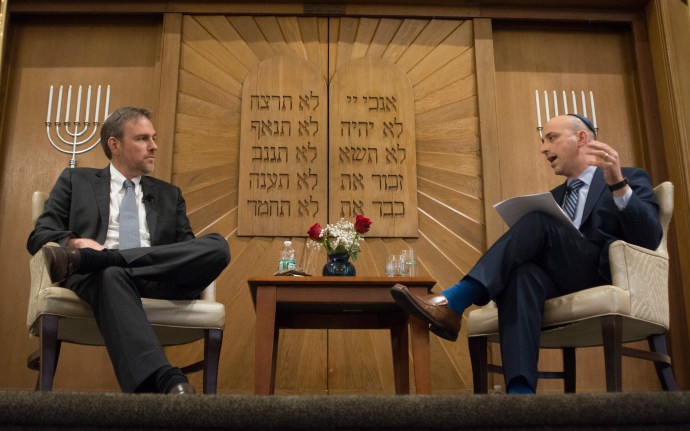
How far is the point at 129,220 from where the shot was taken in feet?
9.00

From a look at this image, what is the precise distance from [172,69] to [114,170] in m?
1.29

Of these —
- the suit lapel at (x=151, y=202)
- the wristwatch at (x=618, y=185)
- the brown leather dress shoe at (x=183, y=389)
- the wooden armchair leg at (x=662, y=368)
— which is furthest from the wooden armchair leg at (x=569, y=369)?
the suit lapel at (x=151, y=202)

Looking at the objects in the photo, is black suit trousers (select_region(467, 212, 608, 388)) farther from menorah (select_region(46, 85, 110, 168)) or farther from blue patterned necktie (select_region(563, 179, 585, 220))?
menorah (select_region(46, 85, 110, 168))

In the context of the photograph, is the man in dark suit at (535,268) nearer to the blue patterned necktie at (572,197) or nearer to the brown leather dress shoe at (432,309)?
the brown leather dress shoe at (432,309)

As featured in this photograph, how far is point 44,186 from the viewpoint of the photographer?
3.98 m

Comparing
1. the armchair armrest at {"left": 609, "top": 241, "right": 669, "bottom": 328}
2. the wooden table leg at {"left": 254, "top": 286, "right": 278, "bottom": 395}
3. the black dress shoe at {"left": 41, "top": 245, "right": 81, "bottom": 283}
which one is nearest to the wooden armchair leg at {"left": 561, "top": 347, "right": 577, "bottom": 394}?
the armchair armrest at {"left": 609, "top": 241, "right": 669, "bottom": 328}

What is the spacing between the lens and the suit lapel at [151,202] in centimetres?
279

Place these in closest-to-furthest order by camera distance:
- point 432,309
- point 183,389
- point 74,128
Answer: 1. point 183,389
2. point 432,309
3. point 74,128

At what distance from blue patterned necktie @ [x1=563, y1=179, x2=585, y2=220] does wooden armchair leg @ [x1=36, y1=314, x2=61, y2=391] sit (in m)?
1.85

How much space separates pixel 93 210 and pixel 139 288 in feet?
1.35

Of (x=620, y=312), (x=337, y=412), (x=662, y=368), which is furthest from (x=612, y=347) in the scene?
(x=337, y=412)

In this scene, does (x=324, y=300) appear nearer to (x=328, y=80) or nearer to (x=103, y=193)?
(x=103, y=193)

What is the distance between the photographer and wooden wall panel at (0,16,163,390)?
12.2 ft

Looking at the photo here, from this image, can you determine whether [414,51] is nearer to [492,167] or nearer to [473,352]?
[492,167]
